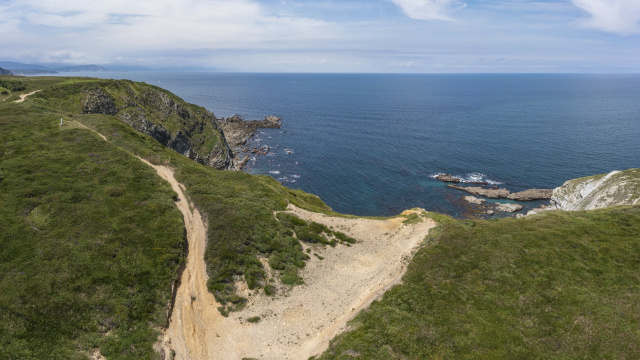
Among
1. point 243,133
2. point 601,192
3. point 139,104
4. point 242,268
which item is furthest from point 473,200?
point 243,133

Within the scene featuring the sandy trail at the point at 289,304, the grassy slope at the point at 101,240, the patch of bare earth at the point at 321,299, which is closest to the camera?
the grassy slope at the point at 101,240

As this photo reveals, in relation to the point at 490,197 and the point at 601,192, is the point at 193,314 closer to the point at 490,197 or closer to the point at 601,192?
the point at 601,192

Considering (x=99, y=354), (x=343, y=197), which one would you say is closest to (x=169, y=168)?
(x=99, y=354)

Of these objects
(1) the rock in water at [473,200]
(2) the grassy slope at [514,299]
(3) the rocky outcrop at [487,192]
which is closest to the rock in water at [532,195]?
(3) the rocky outcrop at [487,192]

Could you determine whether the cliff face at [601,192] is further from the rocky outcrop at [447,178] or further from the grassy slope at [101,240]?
the grassy slope at [101,240]

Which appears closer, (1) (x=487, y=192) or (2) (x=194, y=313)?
(2) (x=194, y=313)

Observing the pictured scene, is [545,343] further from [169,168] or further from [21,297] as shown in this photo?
[169,168]
